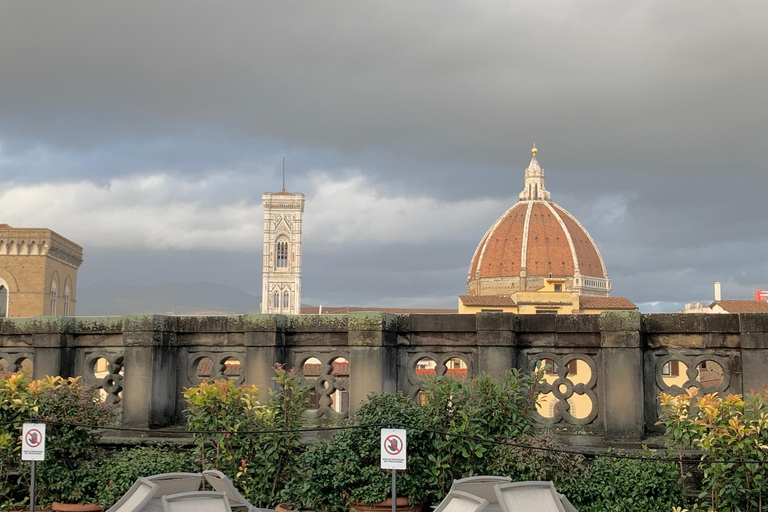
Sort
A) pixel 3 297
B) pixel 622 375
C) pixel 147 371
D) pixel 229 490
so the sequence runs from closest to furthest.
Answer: pixel 229 490 → pixel 622 375 → pixel 147 371 → pixel 3 297

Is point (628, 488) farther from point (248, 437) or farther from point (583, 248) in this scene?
point (583, 248)

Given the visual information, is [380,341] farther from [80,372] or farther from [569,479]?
[80,372]

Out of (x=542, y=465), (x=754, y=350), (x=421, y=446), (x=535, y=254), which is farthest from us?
(x=535, y=254)

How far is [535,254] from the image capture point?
159 metres

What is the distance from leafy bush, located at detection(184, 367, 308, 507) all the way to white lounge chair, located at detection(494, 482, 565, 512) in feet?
10.4

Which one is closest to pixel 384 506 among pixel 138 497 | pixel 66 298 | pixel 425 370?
Answer: pixel 138 497

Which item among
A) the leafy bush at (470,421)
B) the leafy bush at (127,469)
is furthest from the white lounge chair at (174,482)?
the leafy bush at (470,421)

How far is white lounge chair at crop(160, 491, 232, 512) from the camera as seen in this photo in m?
5.76

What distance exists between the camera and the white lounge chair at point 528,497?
223 inches

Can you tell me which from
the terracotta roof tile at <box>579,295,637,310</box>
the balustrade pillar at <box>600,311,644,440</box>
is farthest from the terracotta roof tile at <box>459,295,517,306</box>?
Answer: the balustrade pillar at <box>600,311,644,440</box>

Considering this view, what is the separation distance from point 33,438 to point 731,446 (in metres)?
6.46

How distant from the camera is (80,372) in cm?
1103

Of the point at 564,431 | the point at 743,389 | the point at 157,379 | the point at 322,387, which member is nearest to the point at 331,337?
the point at 322,387

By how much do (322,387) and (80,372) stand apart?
3.36m
